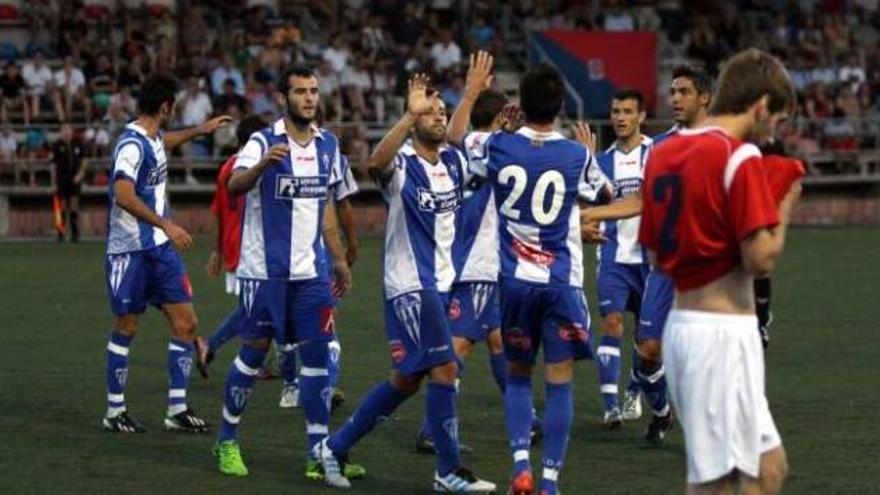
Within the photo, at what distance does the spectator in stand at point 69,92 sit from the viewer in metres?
34.0

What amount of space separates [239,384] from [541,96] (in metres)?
2.45

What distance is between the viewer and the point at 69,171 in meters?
31.9

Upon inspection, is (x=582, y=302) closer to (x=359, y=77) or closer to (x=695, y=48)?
(x=359, y=77)

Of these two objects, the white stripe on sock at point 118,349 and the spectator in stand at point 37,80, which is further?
the spectator in stand at point 37,80

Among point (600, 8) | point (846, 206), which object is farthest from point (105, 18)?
point (846, 206)

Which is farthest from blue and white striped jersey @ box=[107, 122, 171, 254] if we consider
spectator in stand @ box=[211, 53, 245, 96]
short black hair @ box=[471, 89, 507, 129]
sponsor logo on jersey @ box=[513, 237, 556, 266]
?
spectator in stand @ box=[211, 53, 245, 96]

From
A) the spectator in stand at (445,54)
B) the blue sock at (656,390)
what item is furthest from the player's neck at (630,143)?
the spectator in stand at (445,54)

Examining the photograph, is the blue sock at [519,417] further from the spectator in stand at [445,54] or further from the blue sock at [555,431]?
the spectator in stand at [445,54]

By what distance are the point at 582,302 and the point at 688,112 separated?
1.91 metres

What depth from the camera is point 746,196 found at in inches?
296

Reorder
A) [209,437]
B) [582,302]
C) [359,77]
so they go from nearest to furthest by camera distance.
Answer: [582,302], [209,437], [359,77]

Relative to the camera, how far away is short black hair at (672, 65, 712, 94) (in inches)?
481

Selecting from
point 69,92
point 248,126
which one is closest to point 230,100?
point 69,92

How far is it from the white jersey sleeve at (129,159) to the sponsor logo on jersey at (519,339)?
11.7 ft
